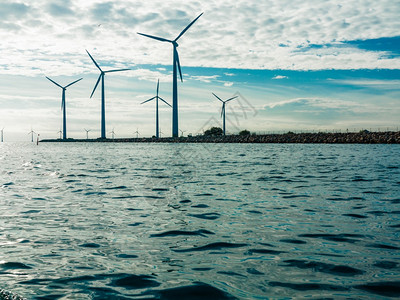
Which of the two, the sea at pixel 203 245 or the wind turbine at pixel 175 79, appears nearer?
the sea at pixel 203 245

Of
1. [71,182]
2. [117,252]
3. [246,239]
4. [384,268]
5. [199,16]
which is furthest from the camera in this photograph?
[199,16]

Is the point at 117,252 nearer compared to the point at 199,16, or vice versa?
the point at 117,252

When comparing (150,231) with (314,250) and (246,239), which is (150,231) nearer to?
(246,239)

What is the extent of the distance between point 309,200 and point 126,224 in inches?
283

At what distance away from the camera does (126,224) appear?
10781mm

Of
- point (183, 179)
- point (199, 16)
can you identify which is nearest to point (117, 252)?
point (183, 179)

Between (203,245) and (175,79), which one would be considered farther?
(175,79)

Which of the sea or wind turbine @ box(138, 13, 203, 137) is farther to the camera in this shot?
wind turbine @ box(138, 13, 203, 137)

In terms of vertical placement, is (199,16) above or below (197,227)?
above

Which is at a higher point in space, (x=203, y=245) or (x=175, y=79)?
(x=175, y=79)

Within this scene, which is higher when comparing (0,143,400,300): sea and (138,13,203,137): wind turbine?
(138,13,203,137): wind turbine

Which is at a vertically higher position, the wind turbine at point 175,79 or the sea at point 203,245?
the wind turbine at point 175,79

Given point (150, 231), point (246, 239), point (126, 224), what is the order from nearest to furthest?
1. point (246, 239)
2. point (150, 231)
3. point (126, 224)

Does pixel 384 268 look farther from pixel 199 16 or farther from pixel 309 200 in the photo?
pixel 199 16
